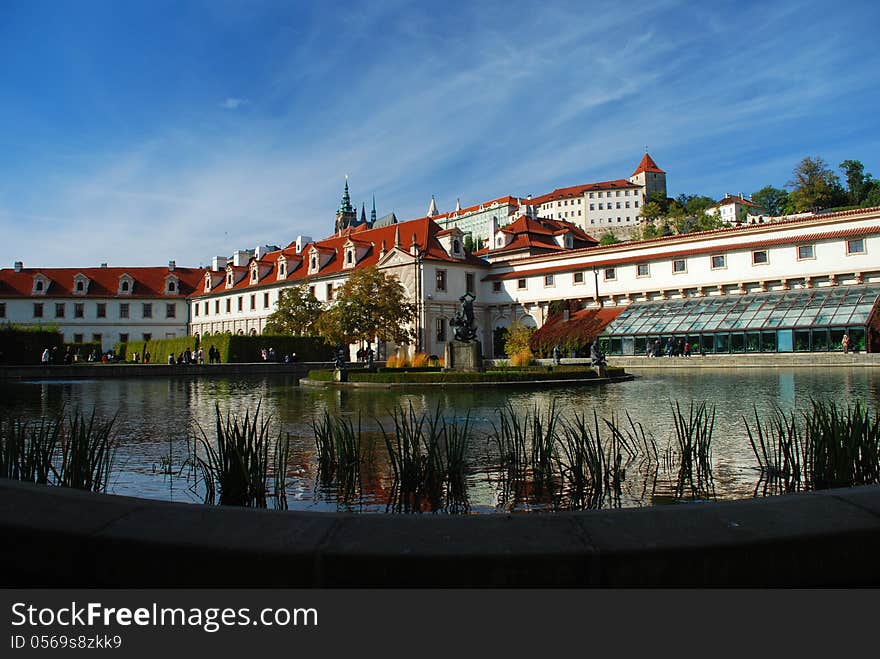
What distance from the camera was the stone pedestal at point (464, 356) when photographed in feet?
98.0

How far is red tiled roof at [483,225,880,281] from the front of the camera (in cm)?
4588

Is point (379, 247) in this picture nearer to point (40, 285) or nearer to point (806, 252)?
point (806, 252)

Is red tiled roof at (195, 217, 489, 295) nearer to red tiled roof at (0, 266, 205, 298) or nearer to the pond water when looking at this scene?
red tiled roof at (0, 266, 205, 298)

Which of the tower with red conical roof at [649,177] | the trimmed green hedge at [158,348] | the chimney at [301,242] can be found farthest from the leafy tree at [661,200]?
the trimmed green hedge at [158,348]

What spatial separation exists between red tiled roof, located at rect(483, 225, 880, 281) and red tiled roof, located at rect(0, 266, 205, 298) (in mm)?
47444

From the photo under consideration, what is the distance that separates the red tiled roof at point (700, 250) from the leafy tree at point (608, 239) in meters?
69.4

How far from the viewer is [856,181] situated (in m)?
117

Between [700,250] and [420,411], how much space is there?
43772 mm

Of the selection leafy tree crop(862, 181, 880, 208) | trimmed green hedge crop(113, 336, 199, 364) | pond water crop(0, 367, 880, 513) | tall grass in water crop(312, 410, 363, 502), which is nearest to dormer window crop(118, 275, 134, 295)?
trimmed green hedge crop(113, 336, 199, 364)

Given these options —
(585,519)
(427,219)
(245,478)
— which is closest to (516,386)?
(245,478)

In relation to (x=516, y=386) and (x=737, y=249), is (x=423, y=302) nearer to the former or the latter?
(x=737, y=249)

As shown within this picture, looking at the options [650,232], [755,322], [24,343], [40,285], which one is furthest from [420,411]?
[650,232]

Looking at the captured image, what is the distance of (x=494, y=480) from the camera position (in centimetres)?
718

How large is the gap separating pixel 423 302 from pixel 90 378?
97.1ft
